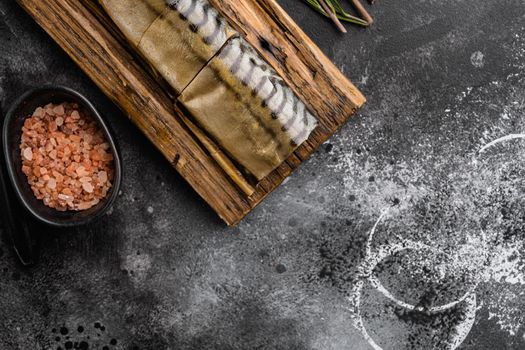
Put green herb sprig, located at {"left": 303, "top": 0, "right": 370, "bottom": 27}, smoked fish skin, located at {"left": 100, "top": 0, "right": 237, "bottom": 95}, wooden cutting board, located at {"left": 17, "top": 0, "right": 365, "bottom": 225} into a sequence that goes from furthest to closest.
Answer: green herb sprig, located at {"left": 303, "top": 0, "right": 370, "bottom": 27} < wooden cutting board, located at {"left": 17, "top": 0, "right": 365, "bottom": 225} < smoked fish skin, located at {"left": 100, "top": 0, "right": 237, "bottom": 95}

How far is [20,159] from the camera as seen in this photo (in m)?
1.95

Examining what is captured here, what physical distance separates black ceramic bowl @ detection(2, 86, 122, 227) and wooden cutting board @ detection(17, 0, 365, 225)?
4.5 inches

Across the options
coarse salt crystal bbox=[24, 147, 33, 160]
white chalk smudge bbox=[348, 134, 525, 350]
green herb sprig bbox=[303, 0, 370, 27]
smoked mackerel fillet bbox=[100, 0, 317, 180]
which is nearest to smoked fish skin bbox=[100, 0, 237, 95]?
smoked mackerel fillet bbox=[100, 0, 317, 180]

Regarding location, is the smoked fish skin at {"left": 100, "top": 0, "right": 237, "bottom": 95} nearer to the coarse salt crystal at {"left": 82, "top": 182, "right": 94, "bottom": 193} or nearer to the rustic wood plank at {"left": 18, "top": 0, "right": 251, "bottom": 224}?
the rustic wood plank at {"left": 18, "top": 0, "right": 251, "bottom": 224}

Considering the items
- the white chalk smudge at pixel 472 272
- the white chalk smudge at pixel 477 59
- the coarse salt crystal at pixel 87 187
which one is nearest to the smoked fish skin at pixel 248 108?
the coarse salt crystal at pixel 87 187

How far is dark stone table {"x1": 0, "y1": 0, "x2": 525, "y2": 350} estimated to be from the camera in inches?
83.7

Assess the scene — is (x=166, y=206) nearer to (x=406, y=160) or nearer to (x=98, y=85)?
(x=98, y=85)

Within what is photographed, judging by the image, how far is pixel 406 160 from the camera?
2.18m

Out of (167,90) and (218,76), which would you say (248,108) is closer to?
(218,76)

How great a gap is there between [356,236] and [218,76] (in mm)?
808

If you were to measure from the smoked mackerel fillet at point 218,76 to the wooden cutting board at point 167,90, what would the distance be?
0.07 meters

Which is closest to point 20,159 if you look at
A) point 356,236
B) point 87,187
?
point 87,187

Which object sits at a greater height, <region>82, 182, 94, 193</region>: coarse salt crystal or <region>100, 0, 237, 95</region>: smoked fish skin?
<region>100, 0, 237, 95</region>: smoked fish skin

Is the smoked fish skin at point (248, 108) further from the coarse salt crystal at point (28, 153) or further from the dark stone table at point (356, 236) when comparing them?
the coarse salt crystal at point (28, 153)
